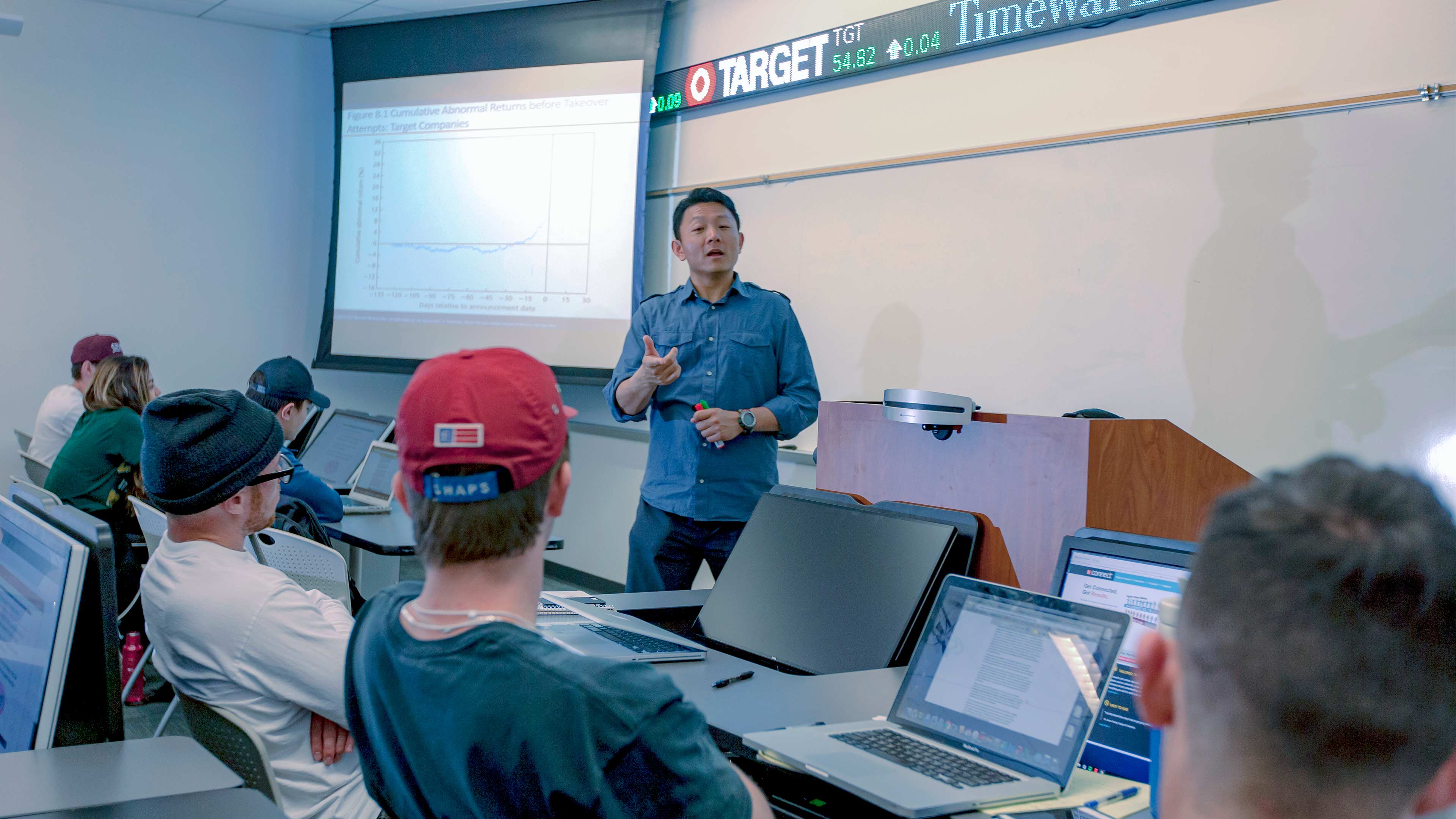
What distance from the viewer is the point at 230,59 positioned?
19.3 feet

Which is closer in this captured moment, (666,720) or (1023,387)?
(666,720)

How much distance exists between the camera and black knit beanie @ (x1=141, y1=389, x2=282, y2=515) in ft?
5.29

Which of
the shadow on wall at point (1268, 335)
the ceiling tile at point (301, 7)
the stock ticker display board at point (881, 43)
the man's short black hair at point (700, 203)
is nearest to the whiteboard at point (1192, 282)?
the shadow on wall at point (1268, 335)

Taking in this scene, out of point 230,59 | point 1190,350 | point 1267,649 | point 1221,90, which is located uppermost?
point 230,59

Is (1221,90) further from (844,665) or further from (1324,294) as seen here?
(844,665)

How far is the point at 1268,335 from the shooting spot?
285cm

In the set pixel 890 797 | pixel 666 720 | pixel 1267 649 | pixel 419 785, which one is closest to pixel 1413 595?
pixel 1267 649

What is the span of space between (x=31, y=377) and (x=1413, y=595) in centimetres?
628

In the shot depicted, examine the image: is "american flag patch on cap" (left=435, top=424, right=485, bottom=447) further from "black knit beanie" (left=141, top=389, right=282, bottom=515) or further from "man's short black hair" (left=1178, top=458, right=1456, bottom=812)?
"black knit beanie" (left=141, top=389, right=282, bottom=515)

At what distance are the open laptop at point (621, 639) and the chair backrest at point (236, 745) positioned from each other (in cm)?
41

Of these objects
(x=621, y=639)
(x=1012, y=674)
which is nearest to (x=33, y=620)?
(x=621, y=639)

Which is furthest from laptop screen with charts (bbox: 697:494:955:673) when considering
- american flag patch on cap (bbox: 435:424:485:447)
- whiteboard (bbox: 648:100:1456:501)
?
whiteboard (bbox: 648:100:1456:501)

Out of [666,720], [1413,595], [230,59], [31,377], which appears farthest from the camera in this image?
[230,59]

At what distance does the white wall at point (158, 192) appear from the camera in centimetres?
538
